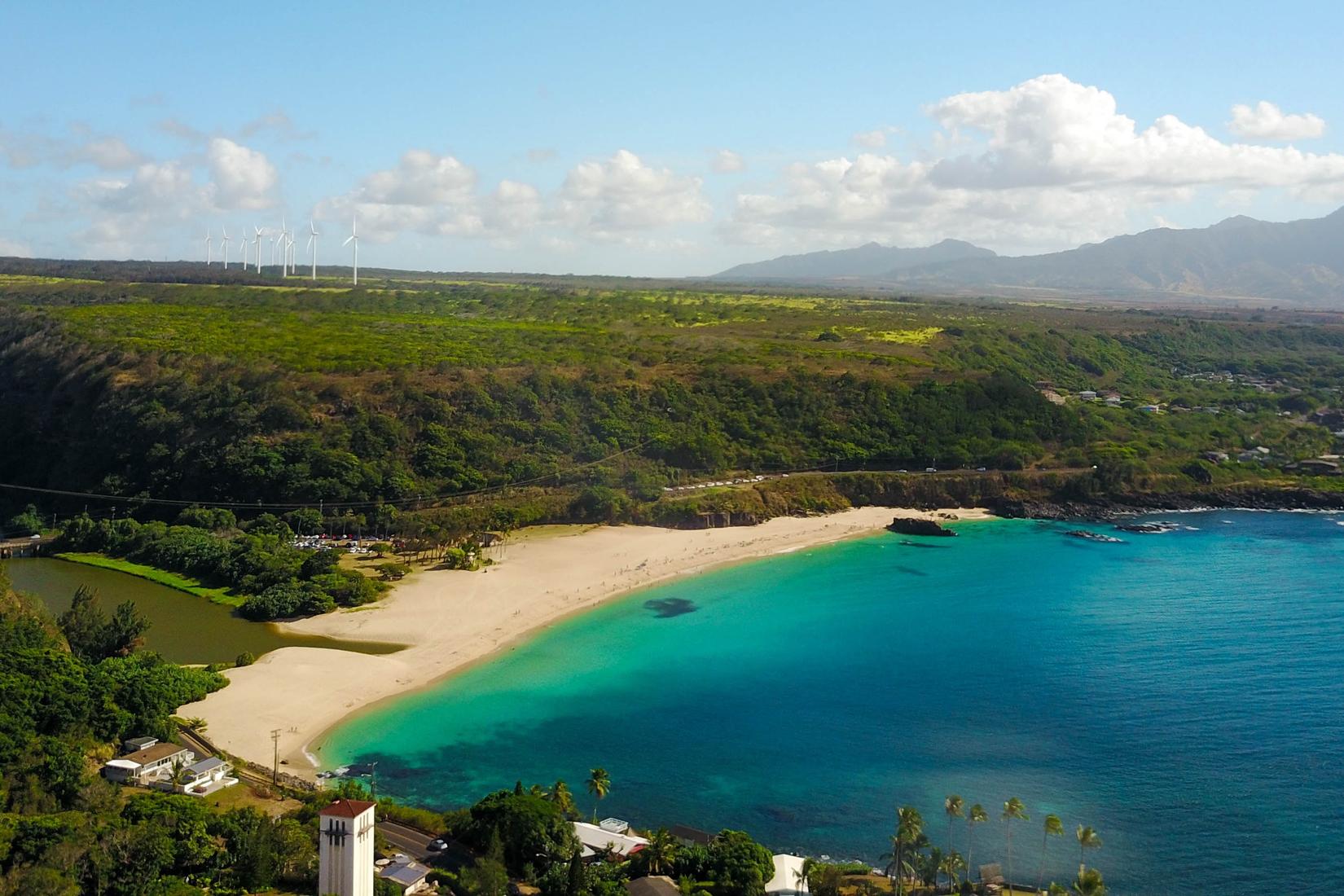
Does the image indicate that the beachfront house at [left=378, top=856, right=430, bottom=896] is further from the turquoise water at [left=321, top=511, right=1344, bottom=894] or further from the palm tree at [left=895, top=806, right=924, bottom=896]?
the palm tree at [left=895, top=806, right=924, bottom=896]

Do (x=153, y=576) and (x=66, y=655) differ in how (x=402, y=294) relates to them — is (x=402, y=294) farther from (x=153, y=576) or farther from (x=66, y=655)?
(x=66, y=655)

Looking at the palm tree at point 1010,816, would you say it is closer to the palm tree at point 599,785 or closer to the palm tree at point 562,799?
the palm tree at point 599,785

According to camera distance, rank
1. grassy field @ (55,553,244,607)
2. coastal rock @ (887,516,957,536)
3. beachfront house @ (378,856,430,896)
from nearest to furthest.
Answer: beachfront house @ (378,856,430,896)
grassy field @ (55,553,244,607)
coastal rock @ (887,516,957,536)

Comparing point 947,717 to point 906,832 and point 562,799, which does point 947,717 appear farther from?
point 562,799

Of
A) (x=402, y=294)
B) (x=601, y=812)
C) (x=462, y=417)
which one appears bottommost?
(x=601, y=812)

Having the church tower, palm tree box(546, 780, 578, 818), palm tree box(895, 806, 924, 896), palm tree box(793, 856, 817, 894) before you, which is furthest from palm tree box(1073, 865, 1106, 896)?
the church tower

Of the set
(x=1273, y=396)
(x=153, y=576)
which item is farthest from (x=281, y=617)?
(x=1273, y=396)

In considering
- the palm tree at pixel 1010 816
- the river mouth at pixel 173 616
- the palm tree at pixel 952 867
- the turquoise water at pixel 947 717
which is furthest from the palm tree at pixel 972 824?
the river mouth at pixel 173 616
